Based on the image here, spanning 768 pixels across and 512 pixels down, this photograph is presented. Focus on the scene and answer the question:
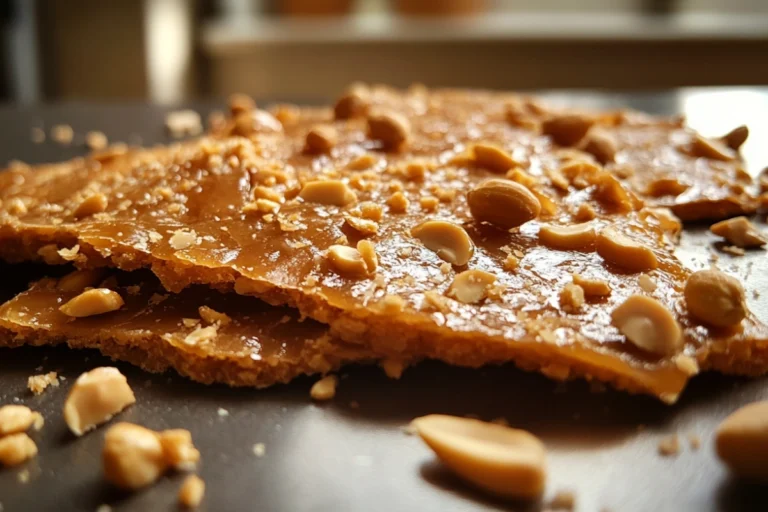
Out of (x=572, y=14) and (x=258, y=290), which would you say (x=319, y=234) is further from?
(x=572, y=14)

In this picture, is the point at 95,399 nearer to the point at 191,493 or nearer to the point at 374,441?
the point at 191,493

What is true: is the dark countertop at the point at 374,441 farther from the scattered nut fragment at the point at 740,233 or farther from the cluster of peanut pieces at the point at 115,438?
the scattered nut fragment at the point at 740,233

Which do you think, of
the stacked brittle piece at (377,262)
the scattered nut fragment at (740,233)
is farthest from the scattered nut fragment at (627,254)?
the scattered nut fragment at (740,233)

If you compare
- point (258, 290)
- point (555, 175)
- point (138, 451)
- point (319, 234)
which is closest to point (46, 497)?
point (138, 451)

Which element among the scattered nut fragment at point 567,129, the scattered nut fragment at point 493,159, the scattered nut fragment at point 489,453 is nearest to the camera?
the scattered nut fragment at point 489,453

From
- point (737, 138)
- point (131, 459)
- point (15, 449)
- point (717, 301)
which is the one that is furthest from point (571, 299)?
point (737, 138)
